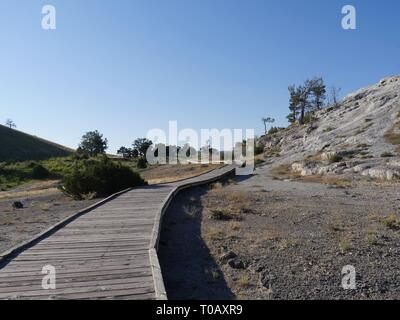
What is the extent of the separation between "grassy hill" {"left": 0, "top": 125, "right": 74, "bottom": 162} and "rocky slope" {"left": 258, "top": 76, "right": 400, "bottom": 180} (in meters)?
47.1

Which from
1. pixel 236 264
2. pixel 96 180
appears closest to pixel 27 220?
pixel 96 180

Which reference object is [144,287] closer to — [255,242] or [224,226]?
[255,242]

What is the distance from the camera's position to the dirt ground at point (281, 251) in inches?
260

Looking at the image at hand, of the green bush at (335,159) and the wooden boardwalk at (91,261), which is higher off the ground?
the green bush at (335,159)

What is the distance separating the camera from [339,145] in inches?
1756

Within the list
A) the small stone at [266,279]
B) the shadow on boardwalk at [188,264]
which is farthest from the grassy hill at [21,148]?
the small stone at [266,279]

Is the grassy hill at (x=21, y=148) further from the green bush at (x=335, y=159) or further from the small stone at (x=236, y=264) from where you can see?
the small stone at (x=236, y=264)

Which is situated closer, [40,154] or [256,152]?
[256,152]

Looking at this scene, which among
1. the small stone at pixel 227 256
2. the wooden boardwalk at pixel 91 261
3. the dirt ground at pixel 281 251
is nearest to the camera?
the wooden boardwalk at pixel 91 261

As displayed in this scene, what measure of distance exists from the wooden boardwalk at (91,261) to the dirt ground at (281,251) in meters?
0.69

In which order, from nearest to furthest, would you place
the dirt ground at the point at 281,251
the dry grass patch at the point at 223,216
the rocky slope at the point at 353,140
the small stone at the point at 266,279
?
the dirt ground at the point at 281,251
the small stone at the point at 266,279
the dry grass patch at the point at 223,216
the rocky slope at the point at 353,140

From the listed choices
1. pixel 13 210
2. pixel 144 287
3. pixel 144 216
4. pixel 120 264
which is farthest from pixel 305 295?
pixel 13 210

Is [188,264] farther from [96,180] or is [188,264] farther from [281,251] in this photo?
[96,180]

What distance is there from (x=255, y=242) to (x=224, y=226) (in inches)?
83.7
